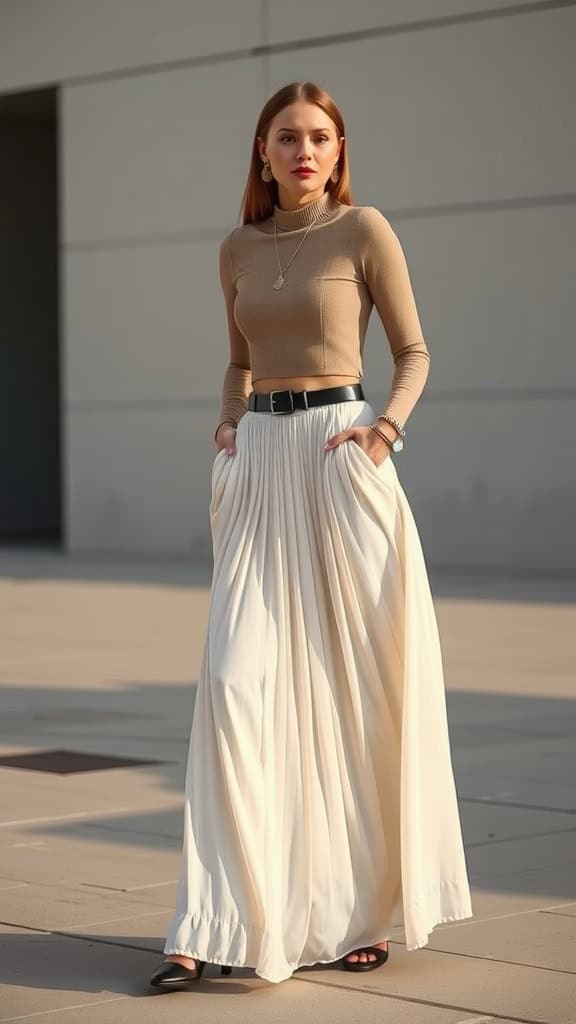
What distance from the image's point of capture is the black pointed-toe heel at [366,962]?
177 inches

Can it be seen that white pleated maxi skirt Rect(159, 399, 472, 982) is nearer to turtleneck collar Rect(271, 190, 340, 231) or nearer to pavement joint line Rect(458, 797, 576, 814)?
turtleneck collar Rect(271, 190, 340, 231)

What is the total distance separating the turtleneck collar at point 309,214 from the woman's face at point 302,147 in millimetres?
20

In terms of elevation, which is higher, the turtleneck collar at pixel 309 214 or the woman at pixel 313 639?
the turtleneck collar at pixel 309 214

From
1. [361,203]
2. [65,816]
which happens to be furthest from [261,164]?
[361,203]

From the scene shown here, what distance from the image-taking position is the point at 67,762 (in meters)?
7.85

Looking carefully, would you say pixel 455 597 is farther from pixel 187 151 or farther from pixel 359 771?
pixel 359 771

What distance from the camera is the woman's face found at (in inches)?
182

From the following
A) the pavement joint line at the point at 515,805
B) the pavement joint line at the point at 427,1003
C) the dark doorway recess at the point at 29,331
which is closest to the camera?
the pavement joint line at the point at 427,1003

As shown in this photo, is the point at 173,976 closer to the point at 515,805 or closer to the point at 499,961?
the point at 499,961

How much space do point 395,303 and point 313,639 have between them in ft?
2.83

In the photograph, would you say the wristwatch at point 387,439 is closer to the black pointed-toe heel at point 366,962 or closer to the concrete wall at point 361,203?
the black pointed-toe heel at point 366,962

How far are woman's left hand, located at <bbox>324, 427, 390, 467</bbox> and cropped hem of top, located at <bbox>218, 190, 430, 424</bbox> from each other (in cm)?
8

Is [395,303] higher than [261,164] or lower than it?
lower

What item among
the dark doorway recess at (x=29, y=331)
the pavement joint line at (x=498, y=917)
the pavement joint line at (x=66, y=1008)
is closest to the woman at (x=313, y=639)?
the pavement joint line at (x=66, y=1008)
